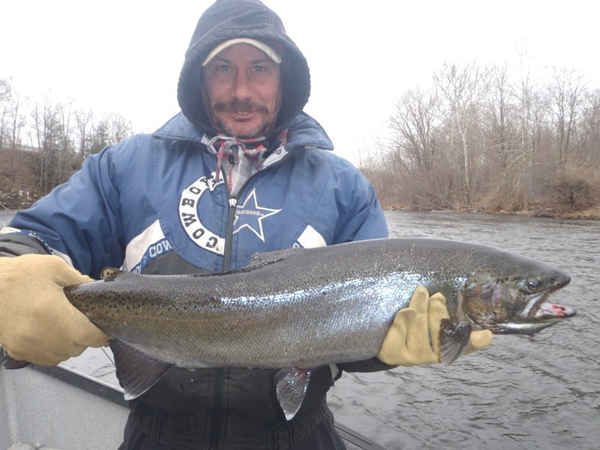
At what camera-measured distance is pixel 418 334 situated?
2.35 meters

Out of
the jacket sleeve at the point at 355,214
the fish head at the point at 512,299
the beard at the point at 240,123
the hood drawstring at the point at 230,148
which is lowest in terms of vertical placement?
the fish head at the point at 512,299

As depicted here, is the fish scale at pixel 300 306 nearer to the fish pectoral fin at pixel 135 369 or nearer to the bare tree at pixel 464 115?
the fish pectoral fin at pixel 135 369

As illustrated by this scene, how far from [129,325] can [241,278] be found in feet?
1.86

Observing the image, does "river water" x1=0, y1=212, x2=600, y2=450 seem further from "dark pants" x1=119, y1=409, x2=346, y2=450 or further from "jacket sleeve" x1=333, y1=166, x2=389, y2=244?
"jacket sleeve" x1=333, y1=166, x2=389, y2=244

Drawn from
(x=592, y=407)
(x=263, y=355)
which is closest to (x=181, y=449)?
(x=263, y=355)

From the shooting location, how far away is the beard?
116 inches

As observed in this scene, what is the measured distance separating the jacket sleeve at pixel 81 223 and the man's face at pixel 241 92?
26.7 inches

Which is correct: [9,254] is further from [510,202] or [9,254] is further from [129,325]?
[510,202]

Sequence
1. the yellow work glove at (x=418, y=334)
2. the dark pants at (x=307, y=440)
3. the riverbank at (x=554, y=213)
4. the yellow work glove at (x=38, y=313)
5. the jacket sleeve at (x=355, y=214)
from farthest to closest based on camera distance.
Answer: the riverbank at (x=554, y=213)
the jacket sleeve at (x=355, y=214)
the dark pants at (x=307, y=440)
the yellow work glove at (x=418, y=334)
the yellow work glove at (x=38, y=313)

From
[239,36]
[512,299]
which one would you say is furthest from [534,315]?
[239,36]

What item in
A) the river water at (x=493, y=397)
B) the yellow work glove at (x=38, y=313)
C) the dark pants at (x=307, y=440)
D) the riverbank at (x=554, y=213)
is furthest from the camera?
the riverbank at (x=554, y=213)

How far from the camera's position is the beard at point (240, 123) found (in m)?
2.96

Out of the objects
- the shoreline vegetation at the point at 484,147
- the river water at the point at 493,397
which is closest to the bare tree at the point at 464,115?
the shoreline vegetation at the point at 484,147

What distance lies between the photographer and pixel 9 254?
2197mm
